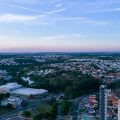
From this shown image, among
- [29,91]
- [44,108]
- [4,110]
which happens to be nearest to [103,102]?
[44,108]

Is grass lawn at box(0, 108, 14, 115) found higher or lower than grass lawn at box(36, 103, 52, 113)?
lower

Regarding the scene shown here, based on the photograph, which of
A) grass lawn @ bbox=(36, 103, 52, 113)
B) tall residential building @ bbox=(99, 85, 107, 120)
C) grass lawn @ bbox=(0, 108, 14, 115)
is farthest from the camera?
grass lawn @ bbox=(0, 108, 14, 115)

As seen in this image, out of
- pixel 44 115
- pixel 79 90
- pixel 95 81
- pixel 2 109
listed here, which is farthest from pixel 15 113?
pixel 95 81

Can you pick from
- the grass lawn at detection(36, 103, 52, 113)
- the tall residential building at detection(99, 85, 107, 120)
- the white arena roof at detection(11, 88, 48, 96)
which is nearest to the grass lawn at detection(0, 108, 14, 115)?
the grass lawn at detection(36, 103, 52, 113)

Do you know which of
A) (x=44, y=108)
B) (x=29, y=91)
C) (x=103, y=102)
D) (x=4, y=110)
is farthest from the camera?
(x=29, y=91)

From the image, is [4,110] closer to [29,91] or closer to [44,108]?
[44,108]

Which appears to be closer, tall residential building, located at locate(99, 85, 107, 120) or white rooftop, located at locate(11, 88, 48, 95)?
tall residential building, located at locate(99, 85, 107, 120)

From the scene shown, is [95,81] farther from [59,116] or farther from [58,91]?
[59,116]

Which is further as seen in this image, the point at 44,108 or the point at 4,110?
the point at 4,110

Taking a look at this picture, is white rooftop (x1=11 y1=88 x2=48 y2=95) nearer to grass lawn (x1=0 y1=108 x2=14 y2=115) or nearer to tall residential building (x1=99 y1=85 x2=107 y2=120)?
grass lawn (x1=0 y1=108 x2=14 y2=115)

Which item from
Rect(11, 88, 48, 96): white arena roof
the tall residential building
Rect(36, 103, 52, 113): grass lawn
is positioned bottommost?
Rect(36, 103, 52, 113): grass lawn
